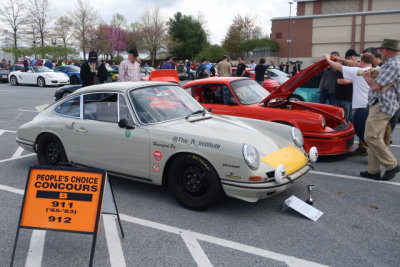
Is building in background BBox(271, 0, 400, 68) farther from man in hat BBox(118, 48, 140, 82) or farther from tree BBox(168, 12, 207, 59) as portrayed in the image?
man in hat BBox(118, 48, 140, 82)

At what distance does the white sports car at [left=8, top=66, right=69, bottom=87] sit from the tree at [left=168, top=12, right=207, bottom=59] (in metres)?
43.3

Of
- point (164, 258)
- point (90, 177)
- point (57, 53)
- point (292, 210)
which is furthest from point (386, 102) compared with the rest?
point (57, 53)

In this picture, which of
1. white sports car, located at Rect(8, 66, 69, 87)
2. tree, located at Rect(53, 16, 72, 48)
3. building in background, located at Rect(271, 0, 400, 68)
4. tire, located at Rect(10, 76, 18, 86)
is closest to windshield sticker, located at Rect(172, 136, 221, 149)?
white sports car, located at Rect(8, 66, 69, 87)

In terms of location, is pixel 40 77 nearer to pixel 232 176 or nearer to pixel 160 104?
pixel 160 104

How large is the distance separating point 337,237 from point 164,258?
1693 millimetres

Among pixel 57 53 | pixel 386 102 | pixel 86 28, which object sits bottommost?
pixel 386 102

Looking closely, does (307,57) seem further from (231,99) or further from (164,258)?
(164,258)

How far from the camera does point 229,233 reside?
363cm

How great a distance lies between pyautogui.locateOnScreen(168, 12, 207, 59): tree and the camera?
2603 inches

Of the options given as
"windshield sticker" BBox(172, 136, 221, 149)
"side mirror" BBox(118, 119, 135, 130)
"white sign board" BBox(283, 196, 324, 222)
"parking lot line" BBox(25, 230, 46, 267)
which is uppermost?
"side mirror" BBox(118, 119, 135, 130)

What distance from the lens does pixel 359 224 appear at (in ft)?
12.6

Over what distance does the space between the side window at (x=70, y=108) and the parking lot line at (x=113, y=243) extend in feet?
5.53

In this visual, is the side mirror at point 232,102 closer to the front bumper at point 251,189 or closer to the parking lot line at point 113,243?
the front bumper at point 251,189

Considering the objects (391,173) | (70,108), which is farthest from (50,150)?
(391,173)
